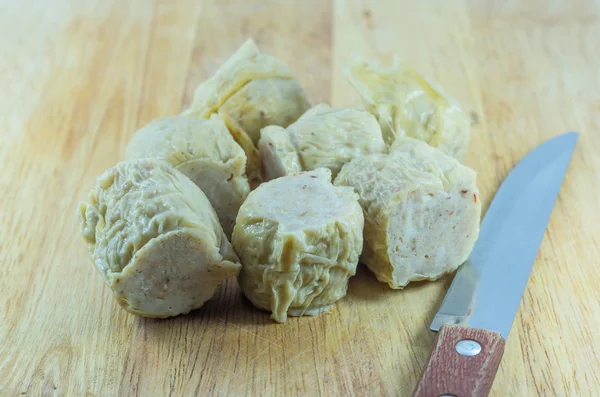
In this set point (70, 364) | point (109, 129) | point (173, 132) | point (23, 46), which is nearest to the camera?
point (70, 364)

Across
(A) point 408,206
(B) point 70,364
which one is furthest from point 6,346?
(A) point 408,206

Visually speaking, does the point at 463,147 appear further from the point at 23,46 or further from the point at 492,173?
the point at 23,46

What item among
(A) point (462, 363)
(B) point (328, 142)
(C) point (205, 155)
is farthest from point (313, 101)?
(A) point (462, 363)

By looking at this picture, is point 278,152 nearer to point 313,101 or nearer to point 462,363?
point 462,363

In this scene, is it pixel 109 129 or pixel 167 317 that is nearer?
pixel 167 317

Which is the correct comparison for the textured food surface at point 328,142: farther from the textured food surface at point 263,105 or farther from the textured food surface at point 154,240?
the textured food surface at point 154,240
